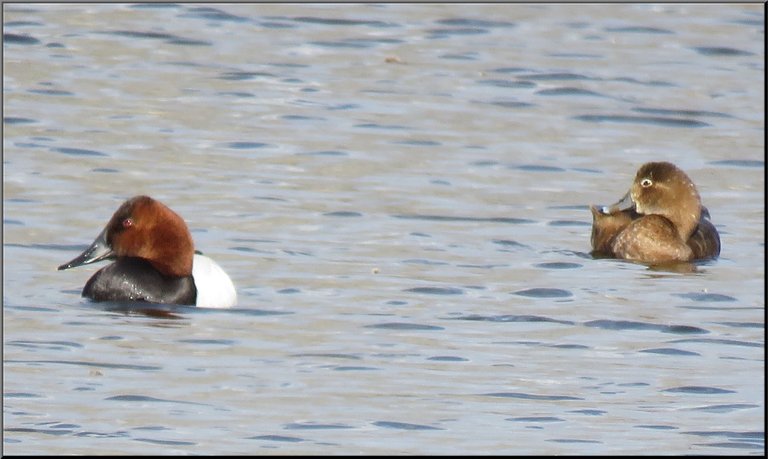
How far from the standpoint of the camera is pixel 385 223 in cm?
946

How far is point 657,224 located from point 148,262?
296 centimetres

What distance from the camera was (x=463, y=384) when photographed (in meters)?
6.36

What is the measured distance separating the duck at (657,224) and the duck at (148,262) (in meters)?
2.46

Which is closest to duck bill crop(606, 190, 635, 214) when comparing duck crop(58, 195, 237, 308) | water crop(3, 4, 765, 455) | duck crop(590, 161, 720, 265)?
duck crop(590, 161, 720, 265)

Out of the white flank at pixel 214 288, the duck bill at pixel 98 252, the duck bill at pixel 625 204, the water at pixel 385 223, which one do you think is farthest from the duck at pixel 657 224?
the duck bill at pixel 98 252

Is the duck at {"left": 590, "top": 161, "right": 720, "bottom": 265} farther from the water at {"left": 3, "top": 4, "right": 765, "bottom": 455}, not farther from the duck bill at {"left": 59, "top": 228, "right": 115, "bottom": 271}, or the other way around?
the duck bill at {"left": 59, "top": 228, "right": 115, "bottom": 271}

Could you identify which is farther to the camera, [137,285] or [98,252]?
[98,252]

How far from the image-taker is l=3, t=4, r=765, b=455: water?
19.6 ft

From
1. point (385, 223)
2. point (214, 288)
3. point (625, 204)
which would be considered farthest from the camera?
point (625, 204)

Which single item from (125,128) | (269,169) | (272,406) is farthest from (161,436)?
(125,128)

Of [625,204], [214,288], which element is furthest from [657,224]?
[214,288]

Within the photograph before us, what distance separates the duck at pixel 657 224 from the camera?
9.35 meters

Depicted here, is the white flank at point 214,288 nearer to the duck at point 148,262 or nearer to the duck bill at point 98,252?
the duck at point 148,262

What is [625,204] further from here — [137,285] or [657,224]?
[137,285]
